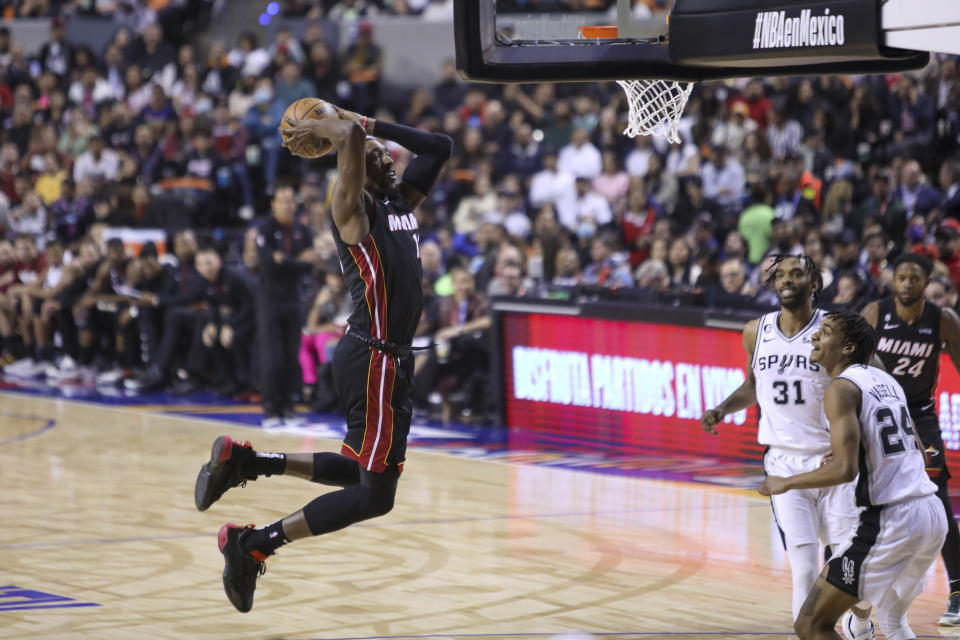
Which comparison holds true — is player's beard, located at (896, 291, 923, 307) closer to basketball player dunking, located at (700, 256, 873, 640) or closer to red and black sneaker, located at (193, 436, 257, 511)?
basketball player dunking, located at (700, 256, 873, 640)

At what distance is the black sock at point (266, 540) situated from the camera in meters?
6.42

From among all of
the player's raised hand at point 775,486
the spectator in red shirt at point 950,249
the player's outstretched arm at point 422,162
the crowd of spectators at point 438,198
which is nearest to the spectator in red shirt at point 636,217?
the crowd of spectators at point 438,198

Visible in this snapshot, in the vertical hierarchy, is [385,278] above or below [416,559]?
above

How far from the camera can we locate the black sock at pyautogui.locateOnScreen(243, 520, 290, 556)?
21.1ft

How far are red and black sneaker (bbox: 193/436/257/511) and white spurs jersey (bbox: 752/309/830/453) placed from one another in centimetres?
234

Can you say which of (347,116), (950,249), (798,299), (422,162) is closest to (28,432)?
(422,162)

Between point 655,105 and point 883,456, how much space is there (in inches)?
111

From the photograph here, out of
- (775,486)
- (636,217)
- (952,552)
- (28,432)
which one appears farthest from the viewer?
(636,217)

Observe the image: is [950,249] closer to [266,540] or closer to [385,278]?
[385,278]

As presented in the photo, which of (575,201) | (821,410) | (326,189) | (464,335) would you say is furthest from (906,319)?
(326,189)

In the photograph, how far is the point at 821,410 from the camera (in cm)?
653

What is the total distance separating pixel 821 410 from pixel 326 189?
13.0 m

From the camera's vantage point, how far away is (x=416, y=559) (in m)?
8.37

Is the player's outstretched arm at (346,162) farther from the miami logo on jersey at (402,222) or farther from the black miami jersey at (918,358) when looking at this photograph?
the black miami jersey at (918,358)
